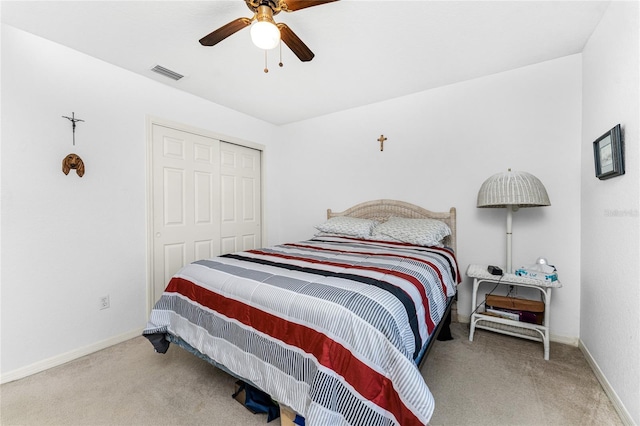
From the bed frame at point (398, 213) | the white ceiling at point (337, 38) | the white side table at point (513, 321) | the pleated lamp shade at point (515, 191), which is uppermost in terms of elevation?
the white ceiling at point (337, 38)

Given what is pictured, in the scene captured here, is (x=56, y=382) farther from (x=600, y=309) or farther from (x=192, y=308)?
(x=600, y=309)

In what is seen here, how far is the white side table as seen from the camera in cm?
209

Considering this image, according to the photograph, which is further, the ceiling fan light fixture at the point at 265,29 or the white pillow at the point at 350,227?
the white pillow at the point at 350,227

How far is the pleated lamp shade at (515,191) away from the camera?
2141 mm

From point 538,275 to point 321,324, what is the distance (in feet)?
6.40

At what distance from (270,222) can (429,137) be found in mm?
2434

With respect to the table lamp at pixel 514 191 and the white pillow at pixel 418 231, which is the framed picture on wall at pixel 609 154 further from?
the white pillow at pixel 418 231

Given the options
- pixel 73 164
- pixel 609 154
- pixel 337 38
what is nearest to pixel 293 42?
pixel 337 38

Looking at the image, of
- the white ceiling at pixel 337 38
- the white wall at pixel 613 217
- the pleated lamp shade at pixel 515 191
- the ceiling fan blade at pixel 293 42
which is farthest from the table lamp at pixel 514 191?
the ceiling fan blade at pixel 293 42

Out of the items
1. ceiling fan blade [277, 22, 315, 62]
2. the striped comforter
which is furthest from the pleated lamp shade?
ceiling fan blade [277, 22, 315, 62]

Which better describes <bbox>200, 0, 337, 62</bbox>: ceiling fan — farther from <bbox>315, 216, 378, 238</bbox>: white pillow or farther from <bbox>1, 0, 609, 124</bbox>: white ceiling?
<bbox>315, 216, 378, 238</bbox>: white pillow

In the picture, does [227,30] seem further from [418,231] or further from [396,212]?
[396,212]

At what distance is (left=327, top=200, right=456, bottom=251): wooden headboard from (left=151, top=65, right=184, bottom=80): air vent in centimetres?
228

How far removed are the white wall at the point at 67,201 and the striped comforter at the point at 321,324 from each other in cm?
→ 92
